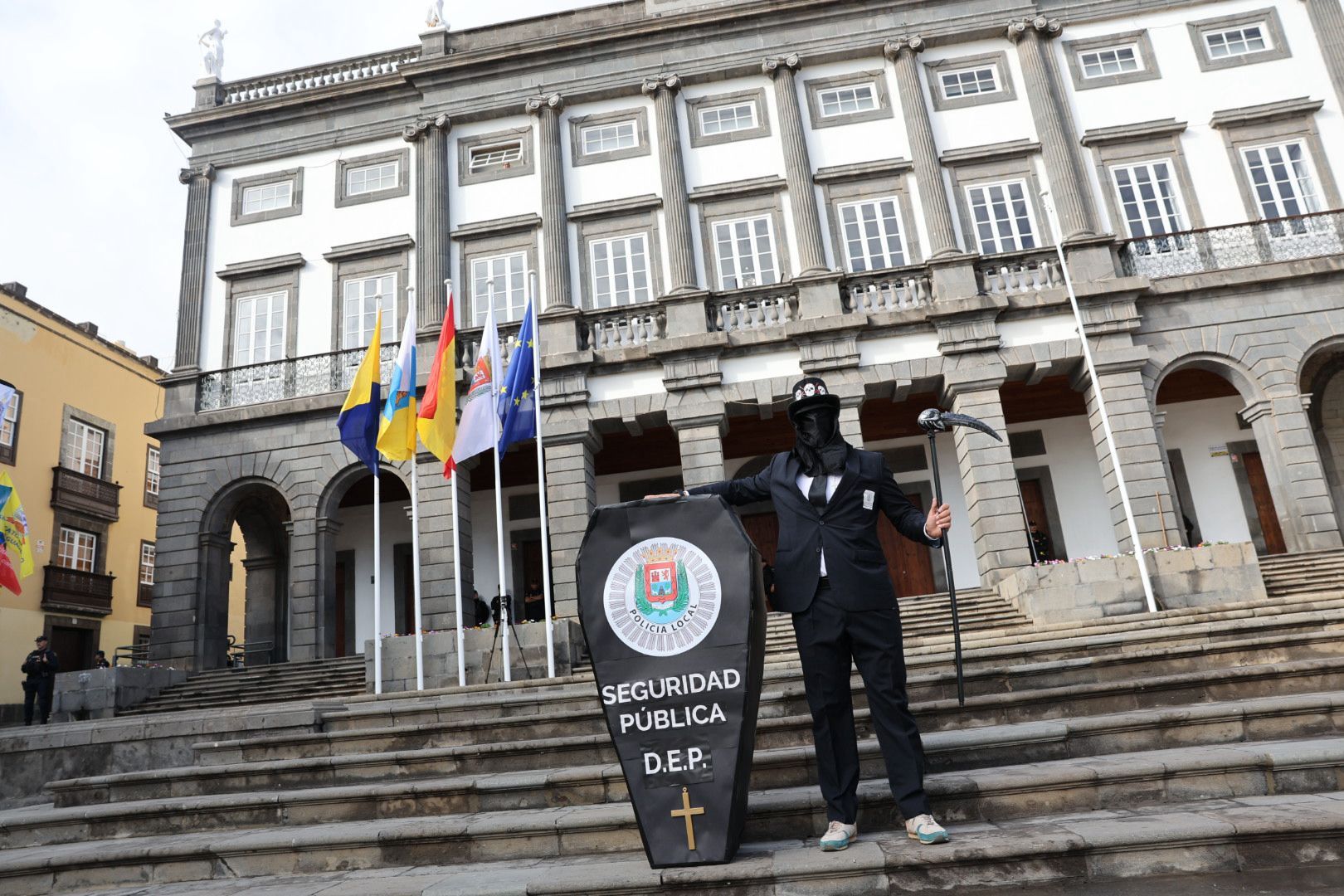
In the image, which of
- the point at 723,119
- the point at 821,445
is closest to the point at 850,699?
the point at 821,445

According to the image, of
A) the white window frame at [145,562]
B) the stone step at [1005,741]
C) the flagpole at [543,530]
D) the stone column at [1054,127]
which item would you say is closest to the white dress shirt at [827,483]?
the stone step at [1005,741]

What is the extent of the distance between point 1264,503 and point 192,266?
2180 centimetres

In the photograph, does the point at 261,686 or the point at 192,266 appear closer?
the point at 261,686

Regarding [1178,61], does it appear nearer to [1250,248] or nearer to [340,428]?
[1250,248]

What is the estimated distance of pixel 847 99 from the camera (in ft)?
58.1

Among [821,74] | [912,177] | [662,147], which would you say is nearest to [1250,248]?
[912,177]

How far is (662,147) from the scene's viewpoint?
17.5 m

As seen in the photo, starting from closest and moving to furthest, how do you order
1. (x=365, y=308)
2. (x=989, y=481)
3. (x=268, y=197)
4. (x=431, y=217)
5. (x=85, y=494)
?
(x=989, y=481) < (x=431, y=217) < (x=365, y=308) < (x=268, y=197) < (x=85, y=494)

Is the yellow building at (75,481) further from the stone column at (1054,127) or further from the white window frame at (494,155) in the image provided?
the stone column at (1054,127)

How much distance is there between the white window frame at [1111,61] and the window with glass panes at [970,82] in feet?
5.43

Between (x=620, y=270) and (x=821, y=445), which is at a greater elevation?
(x=620, y=270)

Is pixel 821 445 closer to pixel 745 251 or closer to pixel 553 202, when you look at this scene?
pixel 745 251

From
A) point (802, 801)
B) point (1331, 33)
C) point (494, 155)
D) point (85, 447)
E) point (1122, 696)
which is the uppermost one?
point (494, 155)

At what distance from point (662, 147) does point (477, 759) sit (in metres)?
14.0
